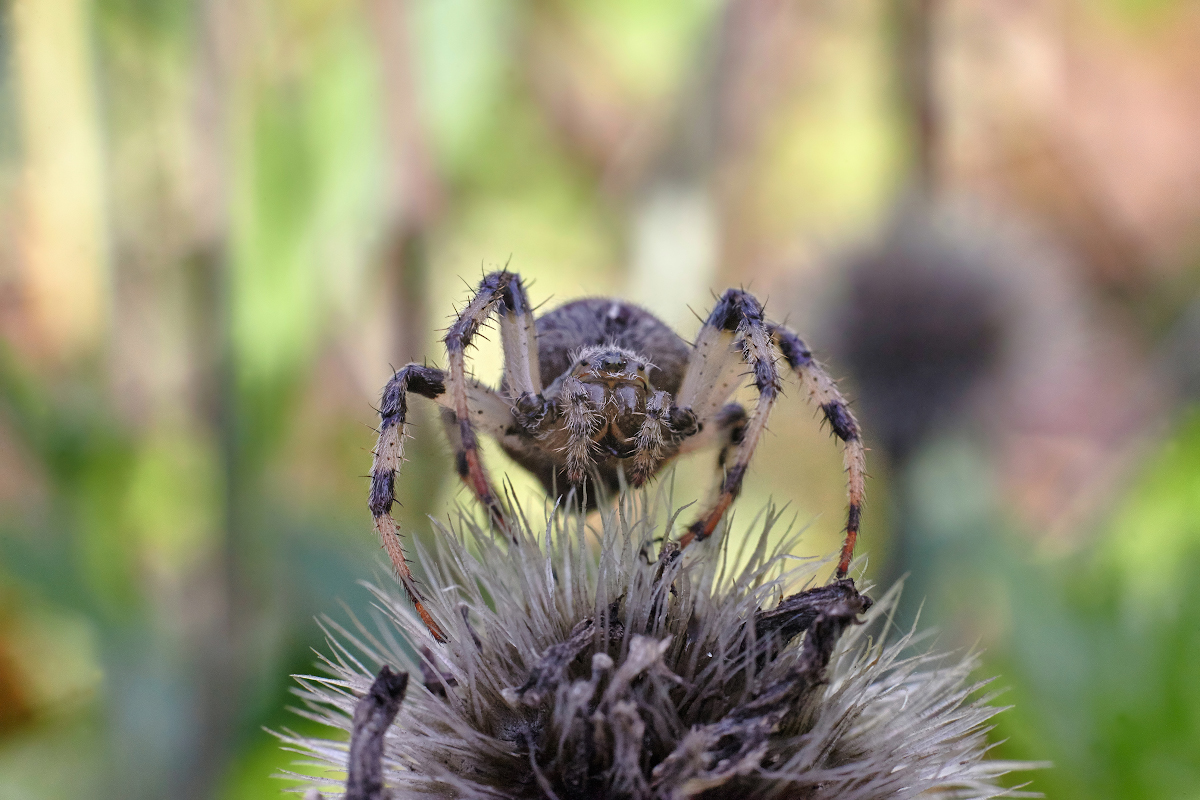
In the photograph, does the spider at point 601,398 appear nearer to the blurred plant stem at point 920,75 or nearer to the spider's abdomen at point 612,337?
the spider's abdomen at point 612,337

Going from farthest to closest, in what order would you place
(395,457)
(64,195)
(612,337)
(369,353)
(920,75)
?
1. (920,75)
2. (369,353)
3. (64,195)
4. (612,337)
5. (395,457)

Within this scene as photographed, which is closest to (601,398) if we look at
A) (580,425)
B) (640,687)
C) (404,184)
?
(580,425)

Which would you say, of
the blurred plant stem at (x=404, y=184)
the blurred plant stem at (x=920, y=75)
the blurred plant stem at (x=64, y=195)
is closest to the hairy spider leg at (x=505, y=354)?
the blurred plant stem at (x=404, y=184)

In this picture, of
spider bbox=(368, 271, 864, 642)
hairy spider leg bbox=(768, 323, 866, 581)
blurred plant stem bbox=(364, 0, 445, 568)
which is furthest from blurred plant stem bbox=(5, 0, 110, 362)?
hairy spider leg bbox=(768, 323, 866, 581)

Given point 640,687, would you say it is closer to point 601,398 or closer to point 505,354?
point 601,398

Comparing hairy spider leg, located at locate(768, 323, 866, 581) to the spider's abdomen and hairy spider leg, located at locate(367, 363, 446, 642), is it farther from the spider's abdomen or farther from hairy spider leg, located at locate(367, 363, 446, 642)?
hairy spider leg, located at locate(367, 363, 446, 642)
